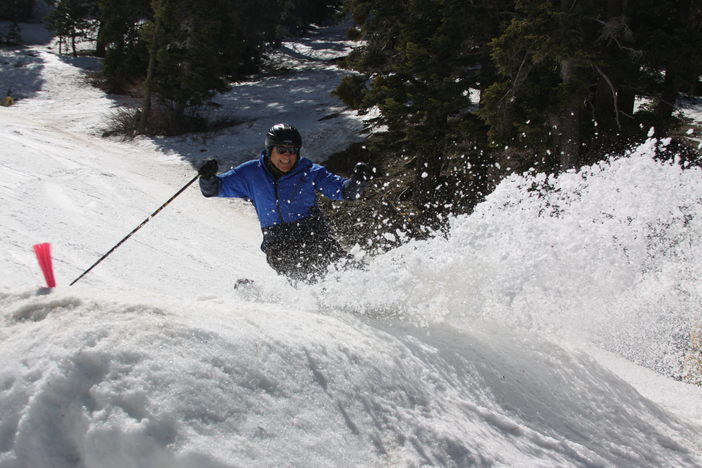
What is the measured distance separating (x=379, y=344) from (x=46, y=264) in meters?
2.18

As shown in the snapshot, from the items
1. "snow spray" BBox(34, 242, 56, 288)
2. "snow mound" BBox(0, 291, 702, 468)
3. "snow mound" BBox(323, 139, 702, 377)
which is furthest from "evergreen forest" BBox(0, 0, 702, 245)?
"snow spray" BBox(34, 242, 56, 288)

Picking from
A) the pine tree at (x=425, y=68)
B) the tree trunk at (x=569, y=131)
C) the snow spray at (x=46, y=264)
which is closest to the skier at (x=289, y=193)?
the snow spray at (x=46, y=264)

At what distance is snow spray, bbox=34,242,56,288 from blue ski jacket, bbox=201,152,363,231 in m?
1.94

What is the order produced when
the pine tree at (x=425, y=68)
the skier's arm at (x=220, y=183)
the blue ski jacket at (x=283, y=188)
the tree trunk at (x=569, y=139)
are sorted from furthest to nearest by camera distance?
the pine tree at (x=425, y=68) → the tree trunk at (x=569, y=139) → the blue ski jacket at (x=283, y=188) → the skier's arm at (x=220, y=183)

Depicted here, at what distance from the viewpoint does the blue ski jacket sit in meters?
5.34

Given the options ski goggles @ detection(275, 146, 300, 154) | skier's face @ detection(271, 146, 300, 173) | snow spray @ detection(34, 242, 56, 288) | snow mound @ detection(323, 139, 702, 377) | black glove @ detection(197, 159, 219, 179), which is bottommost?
snow mound @ detection(323, 139, 702, 377)

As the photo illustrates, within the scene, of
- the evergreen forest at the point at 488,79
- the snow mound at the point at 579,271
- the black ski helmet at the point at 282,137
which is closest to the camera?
the snow mound at the point at 579,271

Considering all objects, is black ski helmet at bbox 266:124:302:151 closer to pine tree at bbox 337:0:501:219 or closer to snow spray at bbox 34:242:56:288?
snow spray at bbox 34:242:56:288

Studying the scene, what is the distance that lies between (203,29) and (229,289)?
15209 mm

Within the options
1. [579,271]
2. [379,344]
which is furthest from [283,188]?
[579,271]

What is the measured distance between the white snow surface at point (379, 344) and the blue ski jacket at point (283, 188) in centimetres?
90

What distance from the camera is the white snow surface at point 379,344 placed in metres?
2.16

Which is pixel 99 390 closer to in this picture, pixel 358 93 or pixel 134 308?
pixel 134 308

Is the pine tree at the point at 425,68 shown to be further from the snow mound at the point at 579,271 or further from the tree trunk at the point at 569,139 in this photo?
the snow mound at the point at 579,271
